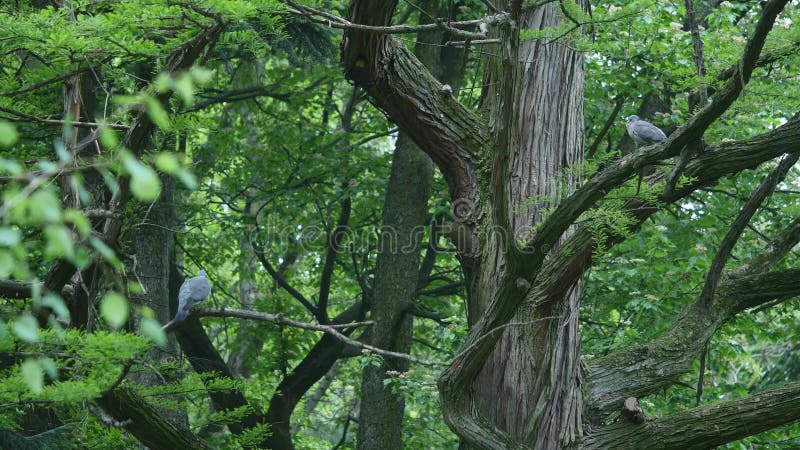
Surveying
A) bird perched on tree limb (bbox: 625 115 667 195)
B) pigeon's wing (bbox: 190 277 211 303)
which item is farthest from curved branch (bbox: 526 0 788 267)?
bird perched on tree limb (bbox: 625 115 667 195)

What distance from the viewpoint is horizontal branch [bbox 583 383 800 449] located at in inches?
154

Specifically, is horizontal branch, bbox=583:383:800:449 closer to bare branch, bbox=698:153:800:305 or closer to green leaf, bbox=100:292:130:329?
bare branch, bbox=698:153:800:305

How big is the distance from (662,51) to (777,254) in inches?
130

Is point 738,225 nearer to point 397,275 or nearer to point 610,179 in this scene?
point 610,179

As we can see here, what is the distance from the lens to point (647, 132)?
6445 mm

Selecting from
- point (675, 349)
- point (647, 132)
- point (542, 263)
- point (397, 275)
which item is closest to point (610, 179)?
point (542, 263)

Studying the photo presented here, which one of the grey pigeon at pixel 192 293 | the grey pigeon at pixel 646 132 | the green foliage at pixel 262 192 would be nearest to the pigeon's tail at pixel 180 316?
the grey pigeon at pixel 192 293

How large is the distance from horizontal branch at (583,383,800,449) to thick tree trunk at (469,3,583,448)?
39cm

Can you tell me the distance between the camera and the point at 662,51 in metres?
7.40

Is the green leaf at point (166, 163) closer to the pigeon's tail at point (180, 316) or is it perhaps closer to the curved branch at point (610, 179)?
the curved branch at point (610, 179)

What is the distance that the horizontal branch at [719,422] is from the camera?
391cm

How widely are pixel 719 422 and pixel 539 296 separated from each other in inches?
41.4

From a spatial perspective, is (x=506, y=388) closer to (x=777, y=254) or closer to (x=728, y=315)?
(x=728, y=315)

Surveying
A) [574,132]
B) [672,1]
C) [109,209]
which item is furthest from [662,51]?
[109,209]
